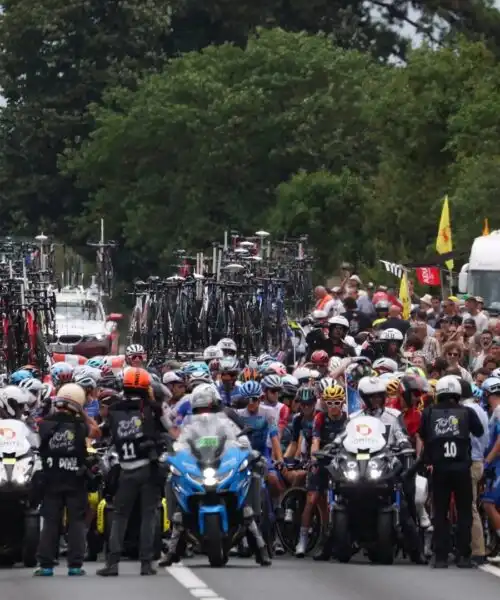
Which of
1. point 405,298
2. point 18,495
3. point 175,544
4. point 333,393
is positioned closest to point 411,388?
point 333,393

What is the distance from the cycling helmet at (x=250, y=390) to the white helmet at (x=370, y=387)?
1.28m

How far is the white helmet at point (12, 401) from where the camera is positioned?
2334cm

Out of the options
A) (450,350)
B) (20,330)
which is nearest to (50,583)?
(450,350)

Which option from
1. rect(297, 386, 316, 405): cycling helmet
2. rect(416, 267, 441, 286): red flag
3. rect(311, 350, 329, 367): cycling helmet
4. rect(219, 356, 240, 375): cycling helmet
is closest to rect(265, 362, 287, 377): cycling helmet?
rect(219, 356, 240, 375): cycling helmet

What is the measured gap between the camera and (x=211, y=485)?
2169 cm

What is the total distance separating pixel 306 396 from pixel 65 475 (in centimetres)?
353

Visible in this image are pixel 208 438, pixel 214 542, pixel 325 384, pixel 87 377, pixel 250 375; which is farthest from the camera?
pixel 250 375

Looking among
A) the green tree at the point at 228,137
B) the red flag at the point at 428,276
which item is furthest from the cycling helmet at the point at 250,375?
the green tree at the point at 228,137

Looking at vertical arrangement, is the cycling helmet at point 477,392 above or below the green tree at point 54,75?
below

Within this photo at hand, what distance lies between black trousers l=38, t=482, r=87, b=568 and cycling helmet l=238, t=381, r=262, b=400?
288 centimetres

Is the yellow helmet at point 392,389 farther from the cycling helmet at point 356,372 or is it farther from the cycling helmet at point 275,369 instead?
the cycling helmet at point 275,369

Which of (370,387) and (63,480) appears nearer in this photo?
(63,480)

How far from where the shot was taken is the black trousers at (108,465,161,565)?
21.7 m

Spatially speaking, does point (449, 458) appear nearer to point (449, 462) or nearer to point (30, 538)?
point (449, 462)
